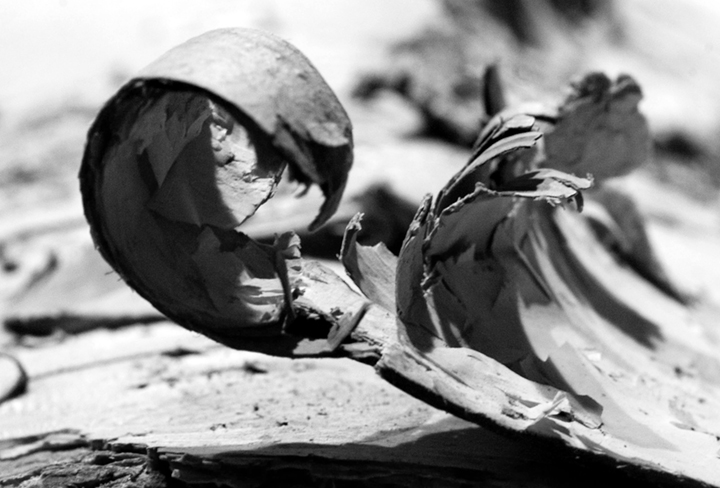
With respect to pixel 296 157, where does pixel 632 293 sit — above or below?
below

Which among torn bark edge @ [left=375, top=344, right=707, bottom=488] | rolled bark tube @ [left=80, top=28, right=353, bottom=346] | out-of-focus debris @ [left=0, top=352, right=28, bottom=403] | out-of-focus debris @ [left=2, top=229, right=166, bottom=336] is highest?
rolled bark tube @ [left=80, top=28, right=353, bottom=346]

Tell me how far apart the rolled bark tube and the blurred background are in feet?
2.35

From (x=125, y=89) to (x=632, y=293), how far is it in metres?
1.21

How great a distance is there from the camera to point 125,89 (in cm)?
75

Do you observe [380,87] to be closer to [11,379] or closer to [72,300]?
[72,300]

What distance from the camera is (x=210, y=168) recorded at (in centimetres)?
94

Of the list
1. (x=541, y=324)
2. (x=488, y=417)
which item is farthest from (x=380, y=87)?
(x=488, y=417)

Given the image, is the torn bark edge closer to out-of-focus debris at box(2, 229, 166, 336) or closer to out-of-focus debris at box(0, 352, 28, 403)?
out-of-focus debris at box(0, 352, 28, 403)

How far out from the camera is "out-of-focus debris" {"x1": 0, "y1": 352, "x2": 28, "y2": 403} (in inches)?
50.6

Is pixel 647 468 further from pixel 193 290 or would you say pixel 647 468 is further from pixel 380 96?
pixel 380 96

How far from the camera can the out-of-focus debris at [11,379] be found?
1.28 metres

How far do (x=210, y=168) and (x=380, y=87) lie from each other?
2.10m

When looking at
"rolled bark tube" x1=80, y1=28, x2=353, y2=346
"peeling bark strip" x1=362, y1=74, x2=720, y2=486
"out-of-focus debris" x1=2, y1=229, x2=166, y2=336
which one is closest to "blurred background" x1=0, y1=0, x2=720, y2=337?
"out-of-focus debris" x1=2, y1=229, x2=166, y2=336

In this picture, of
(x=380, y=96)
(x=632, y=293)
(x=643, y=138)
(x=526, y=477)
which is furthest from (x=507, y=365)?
(x=380, y=96)
